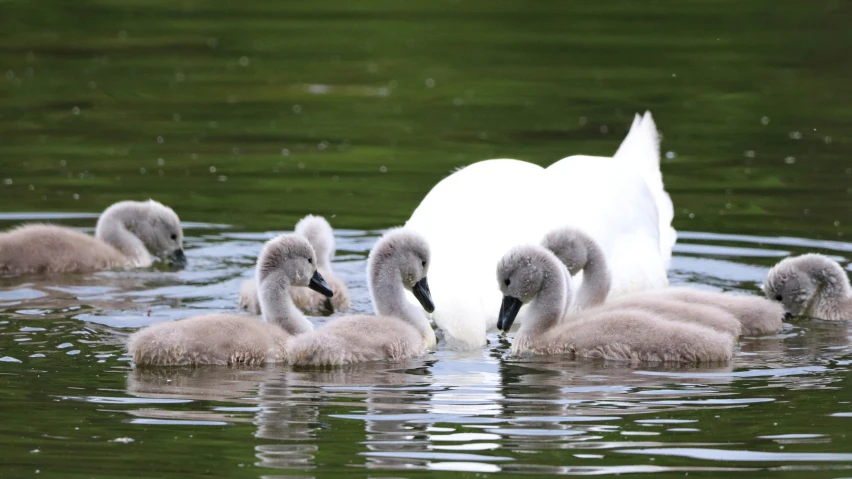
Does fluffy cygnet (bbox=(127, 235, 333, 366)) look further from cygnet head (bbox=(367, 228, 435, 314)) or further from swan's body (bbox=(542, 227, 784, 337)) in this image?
swan's body (bbox=(542, 227, 784, 337))

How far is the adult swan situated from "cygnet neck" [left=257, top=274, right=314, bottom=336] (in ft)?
2.52

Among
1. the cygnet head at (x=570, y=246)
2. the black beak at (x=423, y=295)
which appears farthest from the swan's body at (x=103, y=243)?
the cygnet head at (x=570, y=246)

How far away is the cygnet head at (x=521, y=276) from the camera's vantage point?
823 centimetres

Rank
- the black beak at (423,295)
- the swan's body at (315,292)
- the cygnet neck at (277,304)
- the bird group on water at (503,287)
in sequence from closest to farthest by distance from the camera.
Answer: the bird group on water at (503,287) < the cygnet neck at (277,304) < the black beak at (423,295) < the swan's body at (315,292)

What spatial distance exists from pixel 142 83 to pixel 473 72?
3703 mm

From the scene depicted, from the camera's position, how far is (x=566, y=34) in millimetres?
21031

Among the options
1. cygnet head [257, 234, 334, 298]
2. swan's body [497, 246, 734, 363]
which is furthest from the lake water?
cygnet head [257, 234, 334, 298]

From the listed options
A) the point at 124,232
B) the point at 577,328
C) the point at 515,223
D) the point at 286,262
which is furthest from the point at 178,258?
the point at 577,328

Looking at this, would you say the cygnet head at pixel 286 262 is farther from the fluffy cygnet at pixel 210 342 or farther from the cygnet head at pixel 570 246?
the cygnet head at pixel 570 246

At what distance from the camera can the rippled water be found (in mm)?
6168

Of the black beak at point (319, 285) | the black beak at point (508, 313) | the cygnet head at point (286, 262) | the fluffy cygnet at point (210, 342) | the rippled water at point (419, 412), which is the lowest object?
the rippled water at point (419, 412)

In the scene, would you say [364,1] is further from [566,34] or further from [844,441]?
[844,441]

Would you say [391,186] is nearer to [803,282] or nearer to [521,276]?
[803,282]

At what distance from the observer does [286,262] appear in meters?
8.48
